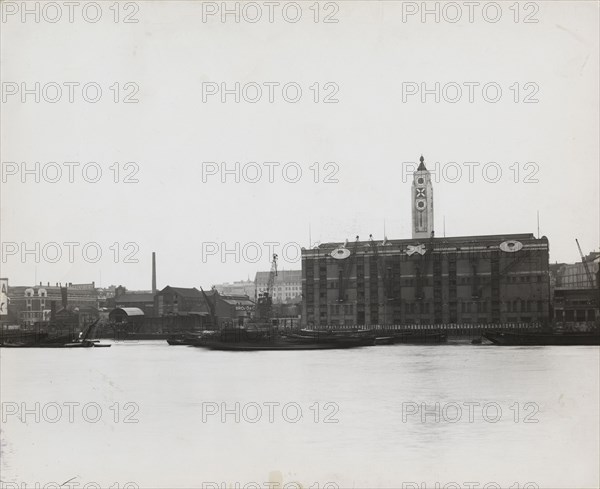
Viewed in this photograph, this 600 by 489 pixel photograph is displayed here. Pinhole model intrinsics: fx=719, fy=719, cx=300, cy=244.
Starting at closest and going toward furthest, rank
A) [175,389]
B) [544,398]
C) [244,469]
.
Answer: [244,469], [544,398], [175,389]

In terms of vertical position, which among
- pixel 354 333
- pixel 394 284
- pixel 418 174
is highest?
pixel 418 174

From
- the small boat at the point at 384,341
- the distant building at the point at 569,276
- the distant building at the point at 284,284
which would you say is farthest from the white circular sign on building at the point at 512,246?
the distant building at the point at 284,284

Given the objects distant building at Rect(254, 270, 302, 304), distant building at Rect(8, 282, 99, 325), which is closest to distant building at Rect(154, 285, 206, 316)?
distant building at Rect(8, 282, 99, 325)

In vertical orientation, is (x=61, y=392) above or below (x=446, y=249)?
below

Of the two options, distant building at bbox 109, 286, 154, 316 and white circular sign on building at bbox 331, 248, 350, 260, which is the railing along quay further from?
distant building at bbox 109, 286, 154, 316

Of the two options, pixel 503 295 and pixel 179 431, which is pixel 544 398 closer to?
pixel 179 431

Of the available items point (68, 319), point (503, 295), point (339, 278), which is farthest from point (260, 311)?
point (503, 295)

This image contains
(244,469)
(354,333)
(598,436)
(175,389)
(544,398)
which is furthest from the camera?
(354,333)

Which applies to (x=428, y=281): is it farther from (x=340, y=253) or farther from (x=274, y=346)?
(x=274, y=346)

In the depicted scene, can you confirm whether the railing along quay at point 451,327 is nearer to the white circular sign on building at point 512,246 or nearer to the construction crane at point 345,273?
the construction crane at point 345,273
